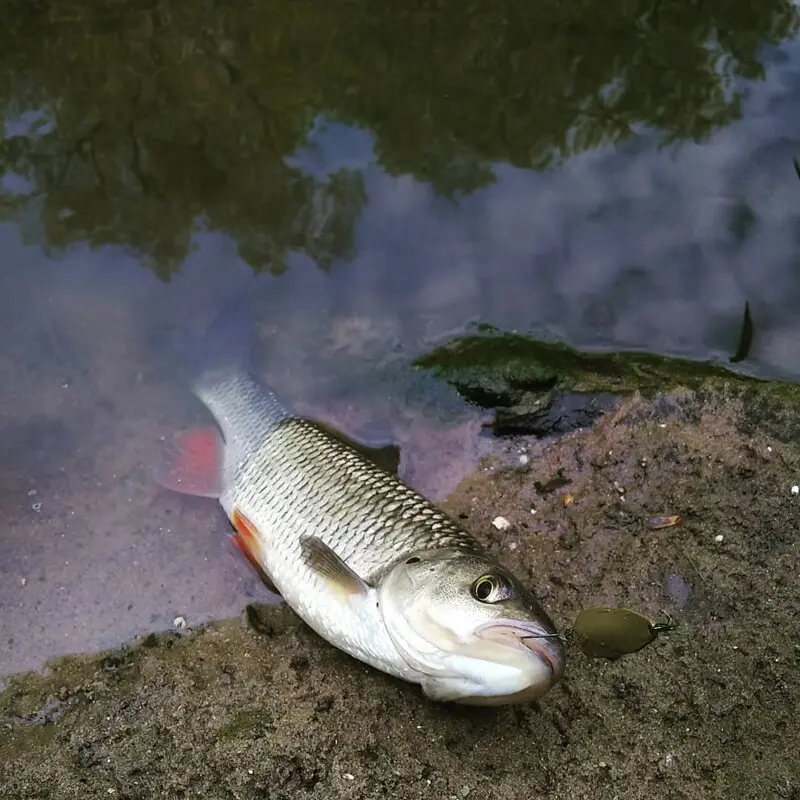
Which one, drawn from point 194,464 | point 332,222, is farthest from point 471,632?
point 332,222

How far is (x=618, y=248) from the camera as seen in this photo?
5.41 meters

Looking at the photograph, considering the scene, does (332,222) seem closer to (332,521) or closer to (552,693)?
(332,521)

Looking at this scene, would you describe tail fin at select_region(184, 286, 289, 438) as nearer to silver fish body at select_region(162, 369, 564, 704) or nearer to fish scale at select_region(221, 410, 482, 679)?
silver fish body at select_region(162, 369, 564, 704)

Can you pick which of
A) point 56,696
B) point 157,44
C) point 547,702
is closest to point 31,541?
point 56,696

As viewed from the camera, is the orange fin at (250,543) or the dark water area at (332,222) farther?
the dark water area at (332,222)

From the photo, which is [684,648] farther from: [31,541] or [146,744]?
[31,541]

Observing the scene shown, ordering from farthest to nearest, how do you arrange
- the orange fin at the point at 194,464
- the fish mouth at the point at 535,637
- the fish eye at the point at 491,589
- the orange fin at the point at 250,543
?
1. the orange fin at the point at 194,464
2. the orange fin at the point at 250,543
3. the fish eye at the point at 491,589
4. the fish mouth at the point at 535,637

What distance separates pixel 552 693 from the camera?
3.18 meters

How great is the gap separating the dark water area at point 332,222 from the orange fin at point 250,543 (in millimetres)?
137

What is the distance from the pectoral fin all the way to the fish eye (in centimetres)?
53

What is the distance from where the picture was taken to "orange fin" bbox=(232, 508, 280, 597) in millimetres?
3699

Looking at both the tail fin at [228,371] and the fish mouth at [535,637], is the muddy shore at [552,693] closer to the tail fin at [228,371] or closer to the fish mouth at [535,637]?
the fish mouth at [535,637]

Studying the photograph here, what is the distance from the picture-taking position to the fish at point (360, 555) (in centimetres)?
277

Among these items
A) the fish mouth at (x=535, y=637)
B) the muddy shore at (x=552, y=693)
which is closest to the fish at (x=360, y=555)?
the fish mouth at (x=535, y=637)
